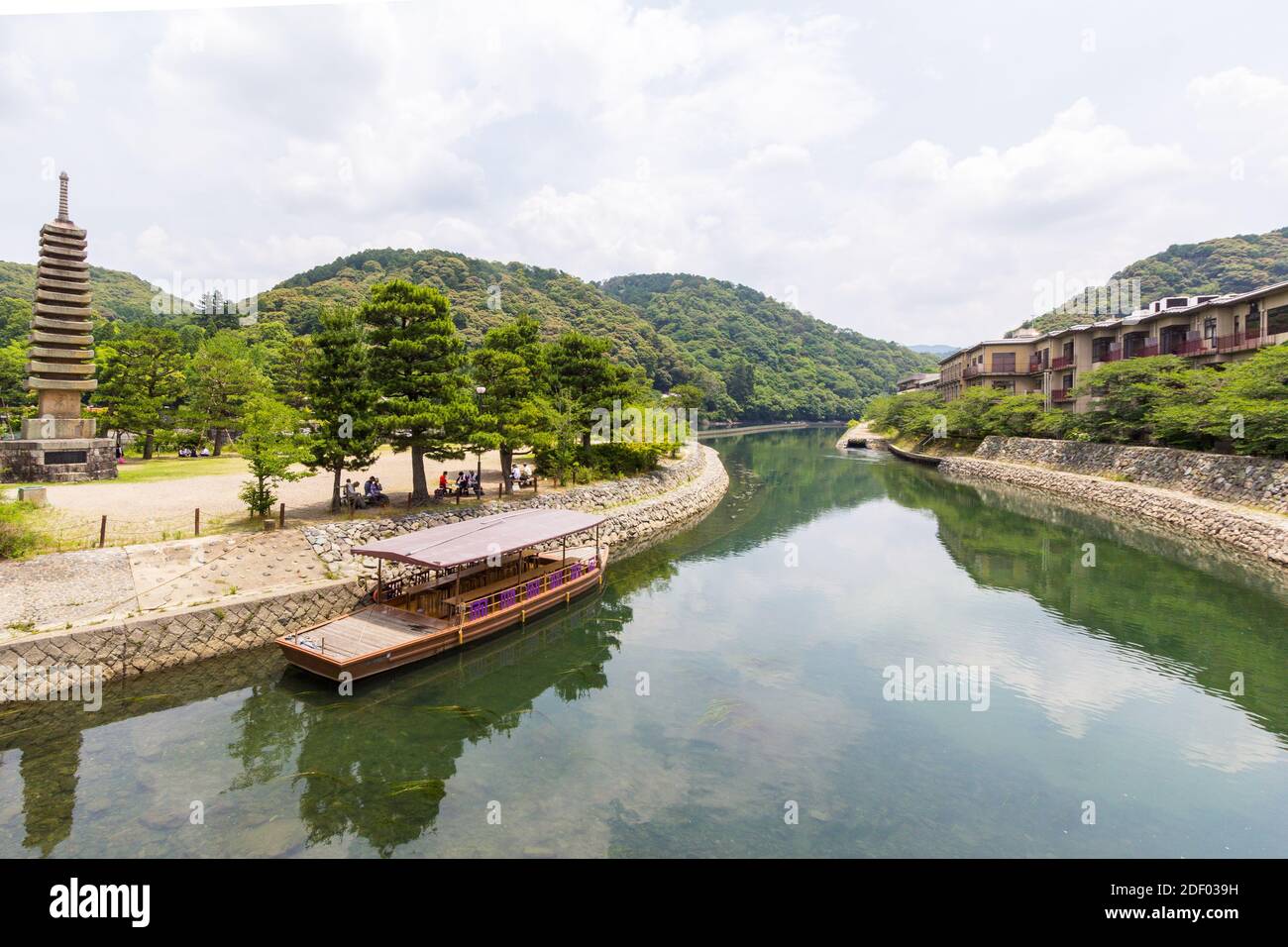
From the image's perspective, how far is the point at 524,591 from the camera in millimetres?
20312

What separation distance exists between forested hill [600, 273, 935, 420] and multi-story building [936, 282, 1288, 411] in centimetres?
6290

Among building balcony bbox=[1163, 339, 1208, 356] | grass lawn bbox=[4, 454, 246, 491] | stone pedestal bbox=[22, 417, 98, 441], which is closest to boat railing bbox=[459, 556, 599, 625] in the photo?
grass lawn bbox=[4, 454, 246, 491]

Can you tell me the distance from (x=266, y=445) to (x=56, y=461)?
14.6 metres

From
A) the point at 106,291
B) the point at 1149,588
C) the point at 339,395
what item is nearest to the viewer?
the point at 339,395

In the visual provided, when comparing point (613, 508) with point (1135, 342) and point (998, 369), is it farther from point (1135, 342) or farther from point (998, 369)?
point (998, 369)

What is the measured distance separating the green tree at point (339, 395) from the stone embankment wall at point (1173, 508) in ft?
122

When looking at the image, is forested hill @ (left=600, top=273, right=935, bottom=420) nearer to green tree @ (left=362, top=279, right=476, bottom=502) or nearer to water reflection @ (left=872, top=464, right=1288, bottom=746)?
water reflection @ (left=872, top=464, right=1288, bottom=746)

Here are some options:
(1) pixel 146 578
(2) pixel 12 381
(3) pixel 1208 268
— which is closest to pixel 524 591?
(1) pixel 146 578

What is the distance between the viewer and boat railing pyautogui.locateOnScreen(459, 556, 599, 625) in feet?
60.2

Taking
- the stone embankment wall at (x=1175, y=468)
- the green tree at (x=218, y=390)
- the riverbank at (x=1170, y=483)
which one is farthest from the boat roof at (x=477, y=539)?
the stone embankment wall at (x=1175, y=468)

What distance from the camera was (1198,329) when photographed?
141ft

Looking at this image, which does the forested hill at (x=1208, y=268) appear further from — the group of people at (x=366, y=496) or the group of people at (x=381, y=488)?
the group of people at (x=366, y=496)
